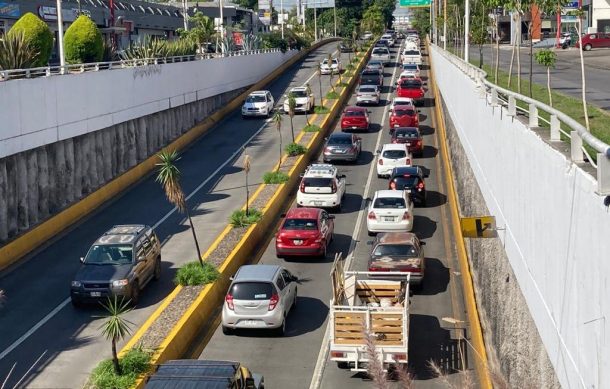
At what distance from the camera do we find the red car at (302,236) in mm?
28250

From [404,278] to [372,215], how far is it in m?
6.77

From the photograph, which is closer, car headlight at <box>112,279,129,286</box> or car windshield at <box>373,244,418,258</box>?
car headlight at <box>112,279,129,286</box>

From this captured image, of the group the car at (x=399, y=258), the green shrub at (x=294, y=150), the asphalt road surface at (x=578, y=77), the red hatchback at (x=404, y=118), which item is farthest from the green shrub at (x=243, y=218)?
the red hatchback at (x=404, y=118)

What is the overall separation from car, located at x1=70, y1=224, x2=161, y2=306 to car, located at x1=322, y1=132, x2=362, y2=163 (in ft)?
58.2

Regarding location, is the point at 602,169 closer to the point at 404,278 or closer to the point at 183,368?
the point at 183,368

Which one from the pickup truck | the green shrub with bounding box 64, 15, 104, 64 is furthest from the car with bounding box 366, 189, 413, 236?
the green shrub with bounding box 64, 15, 104, 64

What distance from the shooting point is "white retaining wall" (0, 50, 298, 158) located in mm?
31094

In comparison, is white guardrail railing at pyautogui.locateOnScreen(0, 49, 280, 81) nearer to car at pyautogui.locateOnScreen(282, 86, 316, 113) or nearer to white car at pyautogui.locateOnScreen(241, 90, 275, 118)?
white car at pyautogui.locateOnScreen(241, 90, 275, 118)

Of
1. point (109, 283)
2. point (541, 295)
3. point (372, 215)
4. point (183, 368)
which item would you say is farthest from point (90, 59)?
point (541, 295)

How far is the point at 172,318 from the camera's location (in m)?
22.1

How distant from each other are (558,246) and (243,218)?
66.1 feet

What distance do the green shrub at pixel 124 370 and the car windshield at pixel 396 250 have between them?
27.7 feet

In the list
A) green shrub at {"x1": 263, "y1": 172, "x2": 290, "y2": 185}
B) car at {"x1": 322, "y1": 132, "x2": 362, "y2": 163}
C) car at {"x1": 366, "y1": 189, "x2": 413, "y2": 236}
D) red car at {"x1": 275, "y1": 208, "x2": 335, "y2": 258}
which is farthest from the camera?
car at {"x1": 322, "y1": 132, "x2": 362, "y2": 163}

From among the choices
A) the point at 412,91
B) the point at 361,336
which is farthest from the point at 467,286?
the point at 412,91
